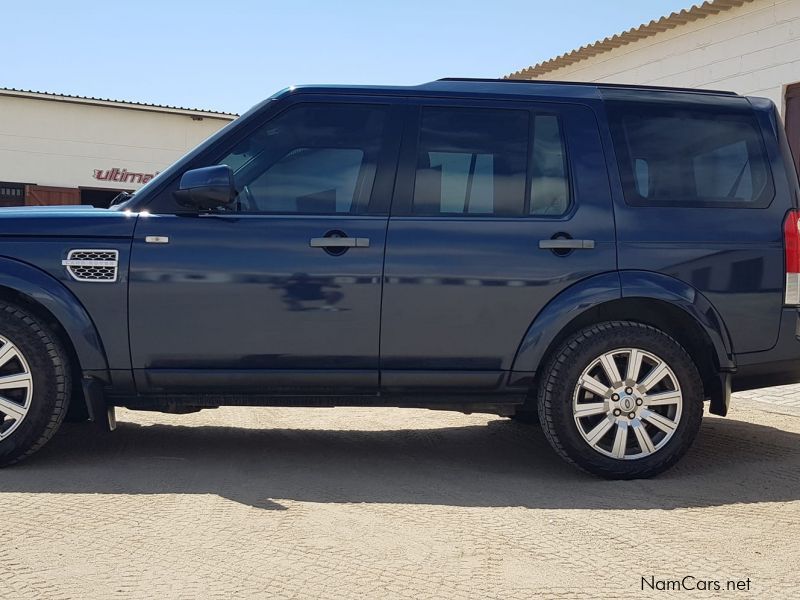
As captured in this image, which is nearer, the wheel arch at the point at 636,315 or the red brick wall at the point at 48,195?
the wheel arch at the point at 636,315

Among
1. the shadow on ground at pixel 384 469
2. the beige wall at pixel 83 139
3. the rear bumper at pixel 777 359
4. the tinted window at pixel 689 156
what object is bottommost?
the shadow on ground at pixel 384 469

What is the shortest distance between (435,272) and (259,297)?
877 mm

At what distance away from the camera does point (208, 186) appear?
4.18m

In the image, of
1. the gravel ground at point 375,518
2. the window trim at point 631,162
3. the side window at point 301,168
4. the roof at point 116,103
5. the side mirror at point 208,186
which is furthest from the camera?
the roof at point 116,103

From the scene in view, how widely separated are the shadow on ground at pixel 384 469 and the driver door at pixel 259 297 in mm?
468

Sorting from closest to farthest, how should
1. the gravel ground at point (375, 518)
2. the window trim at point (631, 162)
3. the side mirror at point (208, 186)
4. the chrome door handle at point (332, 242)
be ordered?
the gravel ground at point (375, 518), the side mirror at point (208, 186), the chrome door handle at point (332, 242), the window trim at point (631, 162)

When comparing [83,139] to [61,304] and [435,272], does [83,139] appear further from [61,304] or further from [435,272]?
[435,272]

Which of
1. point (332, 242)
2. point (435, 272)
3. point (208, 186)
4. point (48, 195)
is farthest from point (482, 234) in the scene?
point (48, 195)

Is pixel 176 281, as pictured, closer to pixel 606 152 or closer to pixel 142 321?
pixel 142 321

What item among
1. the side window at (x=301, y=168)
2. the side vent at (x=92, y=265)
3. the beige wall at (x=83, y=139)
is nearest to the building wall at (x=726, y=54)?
the side window at (x=301, y=168)

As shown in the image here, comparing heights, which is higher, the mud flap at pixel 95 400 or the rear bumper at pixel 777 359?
→ the rear bumper at pixel 777 359

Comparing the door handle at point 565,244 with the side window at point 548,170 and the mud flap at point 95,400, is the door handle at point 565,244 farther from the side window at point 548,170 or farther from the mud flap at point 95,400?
the mud flap at point 95,400

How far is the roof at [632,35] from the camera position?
12422 mm

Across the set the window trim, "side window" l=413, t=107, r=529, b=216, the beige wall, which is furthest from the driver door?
the beige wall
